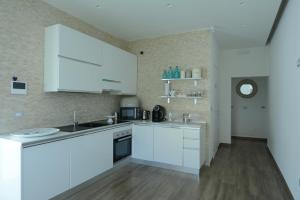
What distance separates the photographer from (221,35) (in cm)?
421

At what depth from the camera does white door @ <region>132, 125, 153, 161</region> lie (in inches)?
145

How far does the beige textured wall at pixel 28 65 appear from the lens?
2.34 m

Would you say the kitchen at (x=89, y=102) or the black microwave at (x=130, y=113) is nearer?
the kitchen at (x=89, y=102)

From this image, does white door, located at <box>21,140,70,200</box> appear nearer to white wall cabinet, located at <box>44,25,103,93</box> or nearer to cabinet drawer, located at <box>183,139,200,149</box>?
white wall cabinet, located at <box>44,25,103,93</box>

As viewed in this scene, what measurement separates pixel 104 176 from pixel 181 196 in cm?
134

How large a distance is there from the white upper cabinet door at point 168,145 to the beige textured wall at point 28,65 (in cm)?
160

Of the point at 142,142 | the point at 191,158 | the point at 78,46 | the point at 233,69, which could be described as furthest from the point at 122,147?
the point at 233,69

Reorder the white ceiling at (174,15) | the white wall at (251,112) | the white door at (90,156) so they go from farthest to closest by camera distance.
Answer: the white wall at (251,112), the white ceiling at (174,15), the white door at (90,156)

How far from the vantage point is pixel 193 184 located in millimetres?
2951

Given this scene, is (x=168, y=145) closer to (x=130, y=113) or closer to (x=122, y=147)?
(x=122, y=147)

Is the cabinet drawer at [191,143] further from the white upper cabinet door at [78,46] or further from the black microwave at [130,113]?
the white upper cabinet door at [78,46]

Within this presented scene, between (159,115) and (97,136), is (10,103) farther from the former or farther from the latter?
(159,115)

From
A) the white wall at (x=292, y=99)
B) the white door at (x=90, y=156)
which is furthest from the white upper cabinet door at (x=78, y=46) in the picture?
the white wall at (x=292, y=99)

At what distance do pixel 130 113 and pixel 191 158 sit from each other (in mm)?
1597
